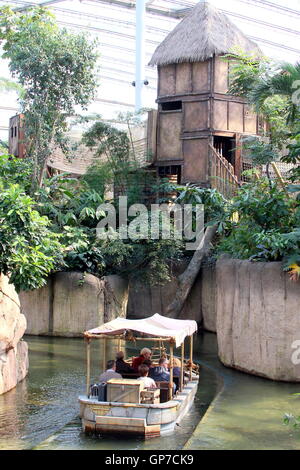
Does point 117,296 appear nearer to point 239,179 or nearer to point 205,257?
point 205,257

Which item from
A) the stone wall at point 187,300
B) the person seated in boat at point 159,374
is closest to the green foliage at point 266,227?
the person seated in boat at point 159,374

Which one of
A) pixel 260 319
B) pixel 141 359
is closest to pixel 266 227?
pixel 260 319

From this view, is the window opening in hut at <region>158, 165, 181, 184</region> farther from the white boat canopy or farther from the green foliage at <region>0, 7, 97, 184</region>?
the white boat canopy

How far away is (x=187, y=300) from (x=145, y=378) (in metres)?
11.0

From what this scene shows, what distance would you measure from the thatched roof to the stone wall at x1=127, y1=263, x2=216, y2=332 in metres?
6.73

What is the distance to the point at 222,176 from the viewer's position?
20.5 metres

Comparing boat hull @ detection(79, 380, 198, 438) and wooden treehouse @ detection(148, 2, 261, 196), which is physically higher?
wooden treehouse @ detection(148, 2, 261, 196)

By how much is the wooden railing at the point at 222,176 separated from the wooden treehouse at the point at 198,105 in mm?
212

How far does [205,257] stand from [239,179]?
113 inches

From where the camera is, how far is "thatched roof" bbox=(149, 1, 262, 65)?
2239cm

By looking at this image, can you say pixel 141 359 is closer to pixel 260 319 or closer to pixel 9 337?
pixel 9 337

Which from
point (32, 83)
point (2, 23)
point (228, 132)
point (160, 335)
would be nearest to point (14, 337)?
point (160, 335)

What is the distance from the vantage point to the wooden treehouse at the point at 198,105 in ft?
73.1

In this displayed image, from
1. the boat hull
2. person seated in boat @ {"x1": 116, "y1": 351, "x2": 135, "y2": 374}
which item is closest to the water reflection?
the boat hull
